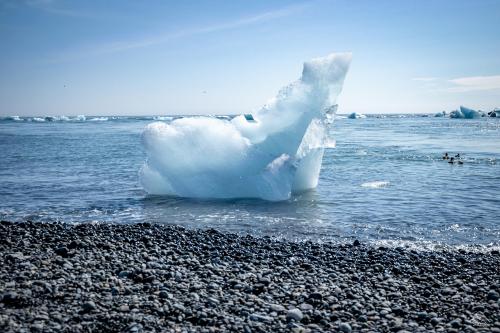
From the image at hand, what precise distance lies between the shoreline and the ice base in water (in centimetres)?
538

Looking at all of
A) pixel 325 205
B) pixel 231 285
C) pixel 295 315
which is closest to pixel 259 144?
pixel 325 205

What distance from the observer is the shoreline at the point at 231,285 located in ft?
18.5

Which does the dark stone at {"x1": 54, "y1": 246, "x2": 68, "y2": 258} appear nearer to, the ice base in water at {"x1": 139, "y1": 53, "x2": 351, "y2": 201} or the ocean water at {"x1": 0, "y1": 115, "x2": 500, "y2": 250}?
the ocean water at {"x1": 0, "y1": 115, "x2": 500, "y2": 250}

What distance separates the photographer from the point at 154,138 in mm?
15398

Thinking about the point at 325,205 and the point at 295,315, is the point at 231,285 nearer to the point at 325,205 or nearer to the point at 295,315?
the point at 295,315

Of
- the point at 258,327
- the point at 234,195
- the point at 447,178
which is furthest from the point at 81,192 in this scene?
the point at 447,178

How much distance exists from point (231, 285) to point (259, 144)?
8.77 meters

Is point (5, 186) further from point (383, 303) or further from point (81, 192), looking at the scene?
point (383, 303)

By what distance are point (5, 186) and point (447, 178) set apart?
20325mm

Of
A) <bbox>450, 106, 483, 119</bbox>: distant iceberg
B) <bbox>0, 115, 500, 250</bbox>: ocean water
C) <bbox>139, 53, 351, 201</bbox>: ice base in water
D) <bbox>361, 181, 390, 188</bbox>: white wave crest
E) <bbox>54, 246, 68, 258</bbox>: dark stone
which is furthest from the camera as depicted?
<bbox>450, 106, 483, 119</bbox>: distant iceberg

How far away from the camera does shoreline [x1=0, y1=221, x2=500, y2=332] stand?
562 cm

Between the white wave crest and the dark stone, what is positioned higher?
the white wave crest

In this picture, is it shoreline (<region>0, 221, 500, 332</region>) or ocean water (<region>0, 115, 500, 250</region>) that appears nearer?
shoreline (<region>0, 221, 500, 332</region>)

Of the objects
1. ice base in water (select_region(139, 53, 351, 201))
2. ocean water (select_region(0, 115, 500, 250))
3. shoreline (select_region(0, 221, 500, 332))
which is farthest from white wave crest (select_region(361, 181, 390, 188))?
shoreline (select_region(0, 221, 500, 332))
